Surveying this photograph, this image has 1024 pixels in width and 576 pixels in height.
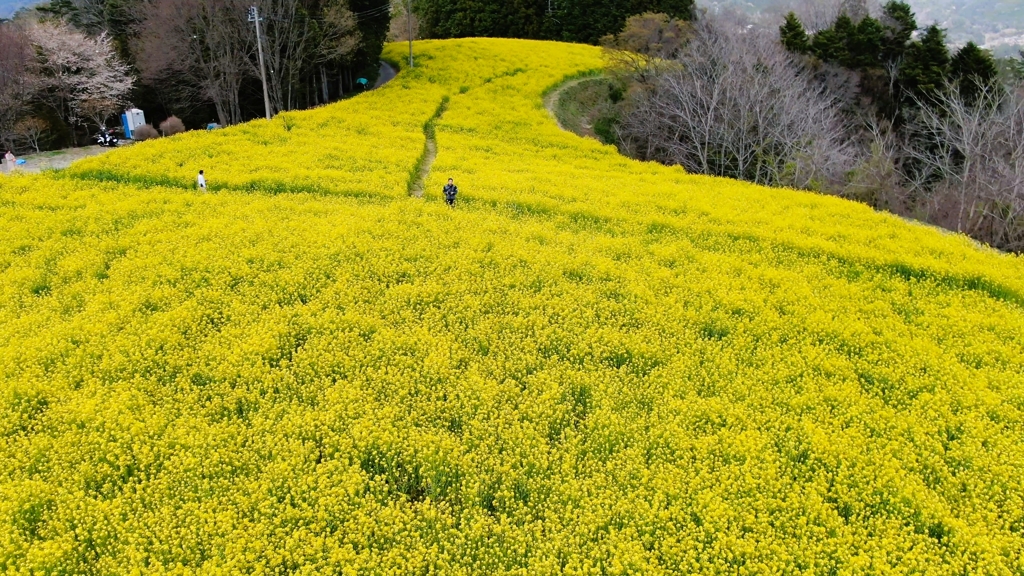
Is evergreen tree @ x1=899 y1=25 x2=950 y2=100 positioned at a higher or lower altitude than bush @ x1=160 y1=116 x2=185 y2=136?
higher

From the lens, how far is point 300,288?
1502 cm

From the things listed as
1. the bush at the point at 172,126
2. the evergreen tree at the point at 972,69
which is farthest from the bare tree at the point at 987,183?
the bush at the point at 172,126

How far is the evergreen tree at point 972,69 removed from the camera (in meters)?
37.5

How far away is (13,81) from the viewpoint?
33625 mm

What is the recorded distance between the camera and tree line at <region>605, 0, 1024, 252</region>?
27797mm

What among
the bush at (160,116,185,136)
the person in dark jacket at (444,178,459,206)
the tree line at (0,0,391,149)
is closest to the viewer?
the person in dark jacket at (444,178,459,206)

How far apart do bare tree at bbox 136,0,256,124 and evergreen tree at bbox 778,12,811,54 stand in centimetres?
3631

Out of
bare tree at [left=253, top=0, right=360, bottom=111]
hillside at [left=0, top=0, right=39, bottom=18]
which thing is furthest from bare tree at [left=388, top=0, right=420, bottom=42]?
hillside at [left=0, top=0, right=39, bottom=18]

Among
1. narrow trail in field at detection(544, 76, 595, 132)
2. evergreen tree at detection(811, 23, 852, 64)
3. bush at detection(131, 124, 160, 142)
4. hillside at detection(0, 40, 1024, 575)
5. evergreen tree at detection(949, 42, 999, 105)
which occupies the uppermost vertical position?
evergreen tree at detection(811, 23, 852, 64)

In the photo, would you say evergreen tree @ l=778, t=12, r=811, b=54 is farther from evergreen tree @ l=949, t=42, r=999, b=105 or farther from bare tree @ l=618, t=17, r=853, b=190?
evergreen tree @ l=949, t=42, r=999, b=105

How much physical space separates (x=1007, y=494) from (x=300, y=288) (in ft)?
48.5

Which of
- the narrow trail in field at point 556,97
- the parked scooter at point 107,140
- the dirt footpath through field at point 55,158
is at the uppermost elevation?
the narrow trail in field at point 556,97

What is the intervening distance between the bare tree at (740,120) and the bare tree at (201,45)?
23.8 meters

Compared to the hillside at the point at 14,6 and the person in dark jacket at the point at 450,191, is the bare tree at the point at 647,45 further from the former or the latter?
the hillside at the point at 14,6
